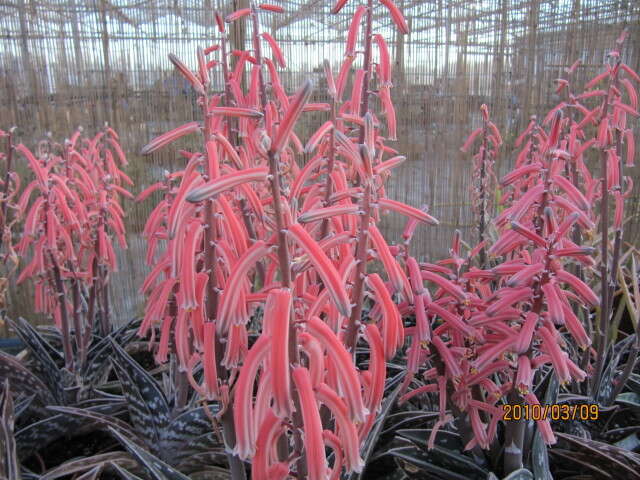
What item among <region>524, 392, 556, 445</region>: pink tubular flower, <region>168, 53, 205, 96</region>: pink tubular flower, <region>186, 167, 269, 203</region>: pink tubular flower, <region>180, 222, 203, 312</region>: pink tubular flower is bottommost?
<region>524, 392, 556, 445</region>: pink tubular flower

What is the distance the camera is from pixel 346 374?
0.62 m

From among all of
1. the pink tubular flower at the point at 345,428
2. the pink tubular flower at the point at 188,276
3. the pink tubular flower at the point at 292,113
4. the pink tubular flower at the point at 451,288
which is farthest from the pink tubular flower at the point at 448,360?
the pink tubular flower at the point at 292,113

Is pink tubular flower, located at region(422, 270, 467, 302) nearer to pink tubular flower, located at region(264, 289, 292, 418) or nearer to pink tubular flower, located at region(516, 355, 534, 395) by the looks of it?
pink tubular flower, located at region(516, 355, 534, 395)

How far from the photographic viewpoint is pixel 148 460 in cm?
104

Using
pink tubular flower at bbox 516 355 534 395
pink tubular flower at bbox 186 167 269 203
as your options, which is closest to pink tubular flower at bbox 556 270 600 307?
pink tubular flower at bbox 516 355 534 395

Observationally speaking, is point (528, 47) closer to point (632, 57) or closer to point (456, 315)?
point (632, 57)

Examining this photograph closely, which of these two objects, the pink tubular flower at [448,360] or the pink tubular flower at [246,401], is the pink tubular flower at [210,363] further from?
the pink tubular flower at [448,360]

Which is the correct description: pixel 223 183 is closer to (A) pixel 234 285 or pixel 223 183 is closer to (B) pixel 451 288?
(A) pixel 234 285

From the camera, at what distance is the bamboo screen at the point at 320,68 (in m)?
2.32

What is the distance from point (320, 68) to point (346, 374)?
211 centimetres

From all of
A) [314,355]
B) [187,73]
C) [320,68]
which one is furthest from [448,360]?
[320,68]
